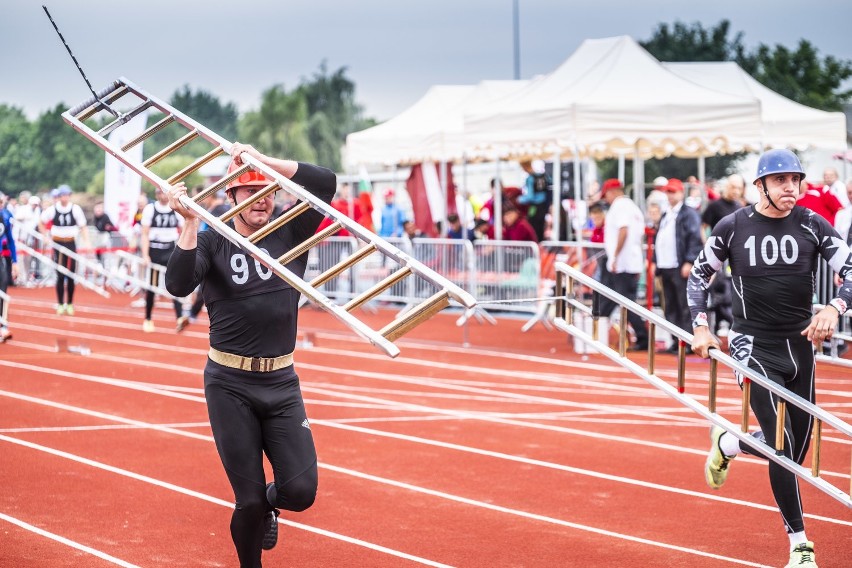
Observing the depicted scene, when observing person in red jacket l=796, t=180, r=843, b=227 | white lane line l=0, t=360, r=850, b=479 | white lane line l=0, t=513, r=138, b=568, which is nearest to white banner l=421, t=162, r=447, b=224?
white lane line l=0, t=360, r=850, b=479

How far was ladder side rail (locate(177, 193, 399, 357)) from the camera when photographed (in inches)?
168

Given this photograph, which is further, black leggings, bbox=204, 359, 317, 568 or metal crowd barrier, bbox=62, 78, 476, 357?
black leggings, bbox=204, 359, 317, 568

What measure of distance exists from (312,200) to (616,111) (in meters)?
11.1

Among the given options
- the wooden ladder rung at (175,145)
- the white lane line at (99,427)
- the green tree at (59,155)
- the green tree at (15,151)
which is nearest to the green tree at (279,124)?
the green tree at (59,155)

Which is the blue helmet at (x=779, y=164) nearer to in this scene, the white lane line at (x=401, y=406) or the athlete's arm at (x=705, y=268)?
the athlete's arm at (x=705, y=268)

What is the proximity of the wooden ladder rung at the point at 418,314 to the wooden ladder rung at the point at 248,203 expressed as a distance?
1.06 metres

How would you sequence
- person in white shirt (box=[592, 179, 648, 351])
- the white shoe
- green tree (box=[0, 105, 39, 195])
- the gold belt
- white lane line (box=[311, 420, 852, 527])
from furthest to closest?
green tree (box=[0, 105, 39, 195]) → person in white shirt (box=[592, 179, 648, 351]) → white lane line (box=[311, 420, 852, 527]) → the white shoe → the gold belt

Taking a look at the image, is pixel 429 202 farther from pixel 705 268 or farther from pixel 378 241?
pixel 378 241

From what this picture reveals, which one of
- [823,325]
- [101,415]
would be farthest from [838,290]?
[101,415]

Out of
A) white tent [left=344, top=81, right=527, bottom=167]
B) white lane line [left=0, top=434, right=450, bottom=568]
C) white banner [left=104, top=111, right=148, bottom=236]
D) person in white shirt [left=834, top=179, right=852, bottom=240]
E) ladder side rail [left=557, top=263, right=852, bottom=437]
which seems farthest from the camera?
white banner [left=104, top=111, right=148, bottom=236]

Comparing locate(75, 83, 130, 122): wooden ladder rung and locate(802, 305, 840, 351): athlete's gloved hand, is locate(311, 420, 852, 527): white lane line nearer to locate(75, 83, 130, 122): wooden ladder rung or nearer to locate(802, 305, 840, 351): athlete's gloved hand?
locate(802, 305, 840, 351): athlete's gloved hand

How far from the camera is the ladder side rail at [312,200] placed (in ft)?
14.3

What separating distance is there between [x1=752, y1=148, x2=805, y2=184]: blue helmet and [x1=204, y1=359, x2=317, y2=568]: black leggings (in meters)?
2.67

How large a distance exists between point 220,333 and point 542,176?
50.7 ft
